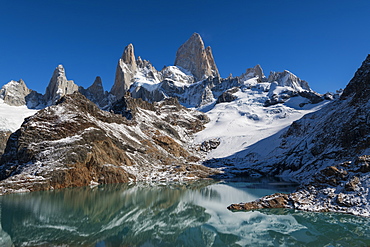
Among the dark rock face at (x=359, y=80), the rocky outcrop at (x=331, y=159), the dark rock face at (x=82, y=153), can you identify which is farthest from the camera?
the dark rock face at (x=359, y=80)

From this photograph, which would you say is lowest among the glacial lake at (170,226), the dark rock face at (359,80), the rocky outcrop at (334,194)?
the glacial lake at (170,226)

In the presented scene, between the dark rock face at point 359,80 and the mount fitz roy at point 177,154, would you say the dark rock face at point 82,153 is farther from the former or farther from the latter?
the dark rock face at point 359,80

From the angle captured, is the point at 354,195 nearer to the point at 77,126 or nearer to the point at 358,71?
the point at 77,126

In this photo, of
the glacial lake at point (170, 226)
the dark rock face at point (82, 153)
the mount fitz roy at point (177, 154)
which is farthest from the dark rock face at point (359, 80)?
the glacial lake at point (170, 226)

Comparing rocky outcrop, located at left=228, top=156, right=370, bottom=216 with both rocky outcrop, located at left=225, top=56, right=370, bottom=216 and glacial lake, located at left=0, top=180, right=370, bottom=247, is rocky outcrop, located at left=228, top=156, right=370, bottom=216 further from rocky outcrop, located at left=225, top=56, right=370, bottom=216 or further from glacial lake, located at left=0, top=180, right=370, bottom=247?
glacial lake, located at left=0, top=180, right=370, bottom=247

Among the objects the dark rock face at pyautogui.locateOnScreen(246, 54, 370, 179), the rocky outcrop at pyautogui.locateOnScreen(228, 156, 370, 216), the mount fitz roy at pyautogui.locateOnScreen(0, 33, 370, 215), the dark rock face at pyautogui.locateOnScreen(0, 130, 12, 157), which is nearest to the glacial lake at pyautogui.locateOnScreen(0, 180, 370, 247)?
the rocky outcrop at pyautogui.locateOnScreen(228, 156, 370, 216)

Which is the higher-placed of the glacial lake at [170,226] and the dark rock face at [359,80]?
the dark rock face at [359,80]

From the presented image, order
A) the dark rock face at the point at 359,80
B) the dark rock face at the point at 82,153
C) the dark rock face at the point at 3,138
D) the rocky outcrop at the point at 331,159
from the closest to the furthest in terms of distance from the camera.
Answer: the rocky outcrop at the point at 331,159, the dark rock face at the point at 82,153, the dark rock face at the point at 359,80, the dark rock face at the point at 3,138
